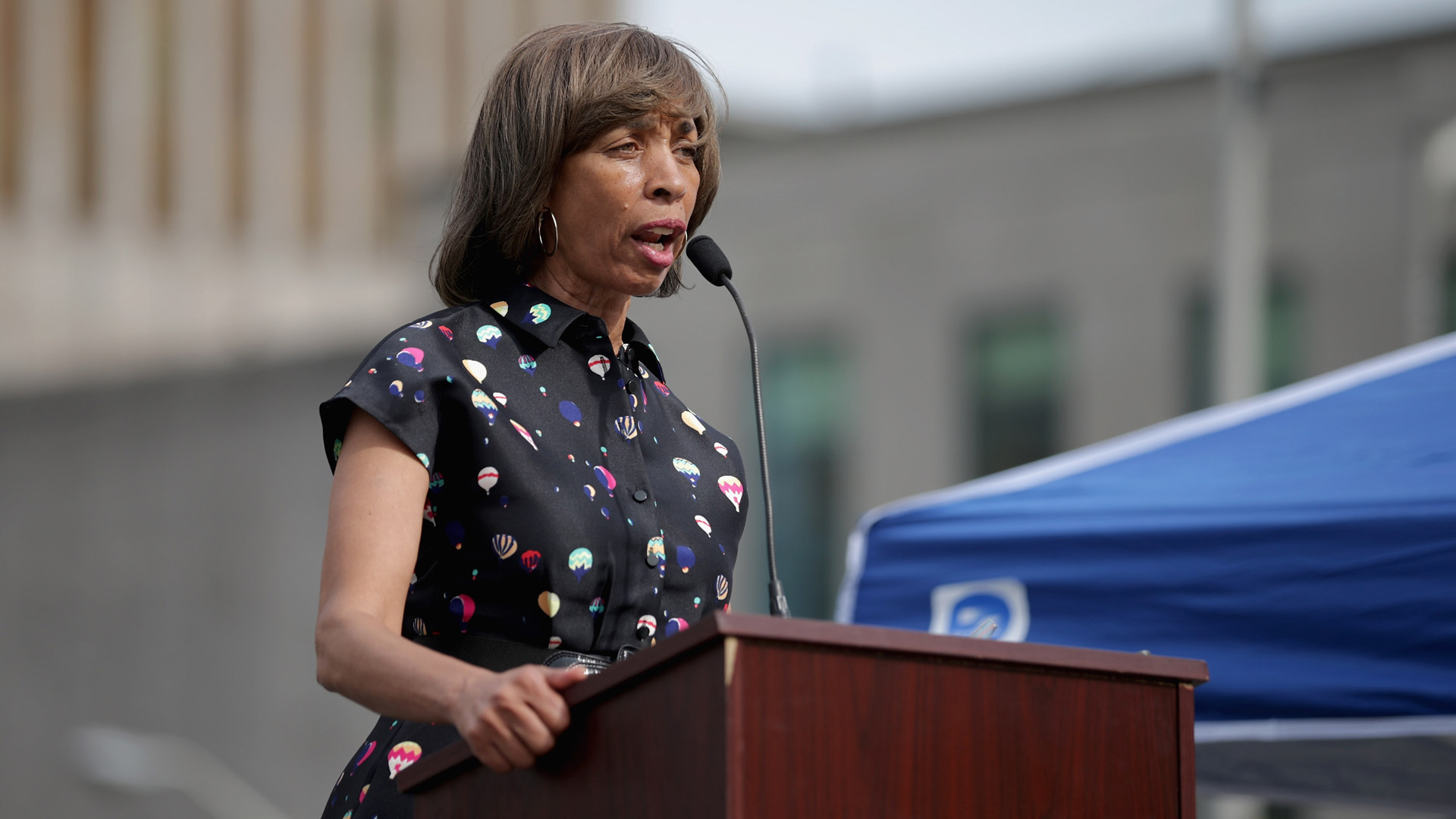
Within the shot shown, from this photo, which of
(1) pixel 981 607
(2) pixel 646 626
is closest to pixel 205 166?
(1) pixel 981 607

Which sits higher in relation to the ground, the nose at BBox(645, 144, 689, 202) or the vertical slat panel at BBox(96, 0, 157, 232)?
the vertical slat panel at BBox(96, 0, 157, 232)

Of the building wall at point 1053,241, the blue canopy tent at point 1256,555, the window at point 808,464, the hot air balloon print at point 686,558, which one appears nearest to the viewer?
the hot air balloon print at point 686,558

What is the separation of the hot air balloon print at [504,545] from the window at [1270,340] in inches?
508

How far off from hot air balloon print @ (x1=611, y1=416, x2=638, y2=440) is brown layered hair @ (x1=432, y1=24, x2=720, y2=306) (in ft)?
0.73

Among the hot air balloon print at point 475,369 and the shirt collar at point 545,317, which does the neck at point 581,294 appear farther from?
the hot air balloon print at point 475,369

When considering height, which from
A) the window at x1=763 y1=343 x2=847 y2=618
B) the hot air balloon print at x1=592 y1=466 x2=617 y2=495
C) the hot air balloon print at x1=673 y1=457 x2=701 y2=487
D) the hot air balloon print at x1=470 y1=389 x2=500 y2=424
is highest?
the window at x1=763 y1=343 x2=847 y2=618

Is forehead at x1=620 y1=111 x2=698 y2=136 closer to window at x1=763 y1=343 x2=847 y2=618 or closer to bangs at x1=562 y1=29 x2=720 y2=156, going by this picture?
bangs at x1=562 y1=29 x2=720 y2=156

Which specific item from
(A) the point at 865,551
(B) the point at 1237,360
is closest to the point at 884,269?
(B) the point at 1237,360

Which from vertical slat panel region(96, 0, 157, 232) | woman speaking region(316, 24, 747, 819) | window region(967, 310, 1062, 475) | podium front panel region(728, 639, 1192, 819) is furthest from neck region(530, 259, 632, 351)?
vertical slat panel region(96, 0, 157, 232)

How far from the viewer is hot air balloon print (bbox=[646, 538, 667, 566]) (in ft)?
5.97

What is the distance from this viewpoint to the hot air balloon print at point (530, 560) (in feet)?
5.70

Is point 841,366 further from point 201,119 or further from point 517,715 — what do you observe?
point 201,119

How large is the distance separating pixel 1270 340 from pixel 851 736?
13.6 m

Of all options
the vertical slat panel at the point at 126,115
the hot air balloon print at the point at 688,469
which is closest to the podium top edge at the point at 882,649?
the hot air balloon print at the point at 688,469
